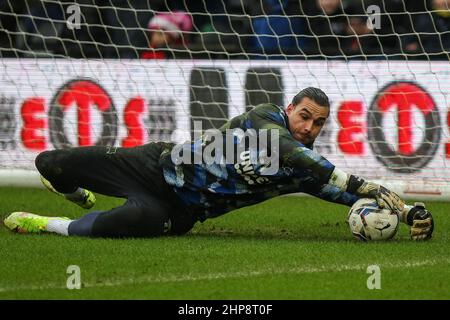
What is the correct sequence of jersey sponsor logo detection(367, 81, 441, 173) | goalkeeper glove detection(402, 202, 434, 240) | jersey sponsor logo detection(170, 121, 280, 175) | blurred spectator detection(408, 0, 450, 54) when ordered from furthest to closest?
1. blurred spectator detection(408, 0, 450, 54)
2. jersey sponsor logo detection(367, 81, 441, 173)
3. goalkeeper glove detection(402, 202, 434, 240)
4. jersey sponsor logo detection(170, 121, 280, 175)

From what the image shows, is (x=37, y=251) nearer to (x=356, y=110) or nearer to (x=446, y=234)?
(x=446, y=234)

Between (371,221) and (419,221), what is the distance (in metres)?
0.37

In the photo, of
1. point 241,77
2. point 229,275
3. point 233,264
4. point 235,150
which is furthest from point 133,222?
point 241,77

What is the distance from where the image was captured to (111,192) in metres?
7.67

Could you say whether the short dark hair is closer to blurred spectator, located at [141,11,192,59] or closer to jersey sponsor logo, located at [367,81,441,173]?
jersey sponsor logo, located at [367,81,441,173]

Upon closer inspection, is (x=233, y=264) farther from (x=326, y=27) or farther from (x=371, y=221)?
(x=326, y=27)

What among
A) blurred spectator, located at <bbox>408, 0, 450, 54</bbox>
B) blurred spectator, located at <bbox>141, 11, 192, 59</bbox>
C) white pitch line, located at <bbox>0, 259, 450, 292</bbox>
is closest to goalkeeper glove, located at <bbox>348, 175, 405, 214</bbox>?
white pitch line, located at <bbox>0, 259, 450, 292</bbox>

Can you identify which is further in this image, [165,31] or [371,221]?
[165,31]

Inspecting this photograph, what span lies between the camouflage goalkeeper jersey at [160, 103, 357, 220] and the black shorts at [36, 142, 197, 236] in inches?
3.6

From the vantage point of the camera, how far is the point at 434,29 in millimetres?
10602

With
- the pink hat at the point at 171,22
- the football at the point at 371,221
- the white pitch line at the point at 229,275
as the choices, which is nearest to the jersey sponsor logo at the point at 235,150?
the football at the point at 371,221

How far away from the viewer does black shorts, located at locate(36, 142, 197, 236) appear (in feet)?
24.6

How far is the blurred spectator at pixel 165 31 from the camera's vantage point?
1115 centimetres

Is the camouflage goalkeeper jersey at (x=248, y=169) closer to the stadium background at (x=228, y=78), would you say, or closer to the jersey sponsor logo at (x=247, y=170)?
the jersey sponsor logo at (x=247, y=170)
